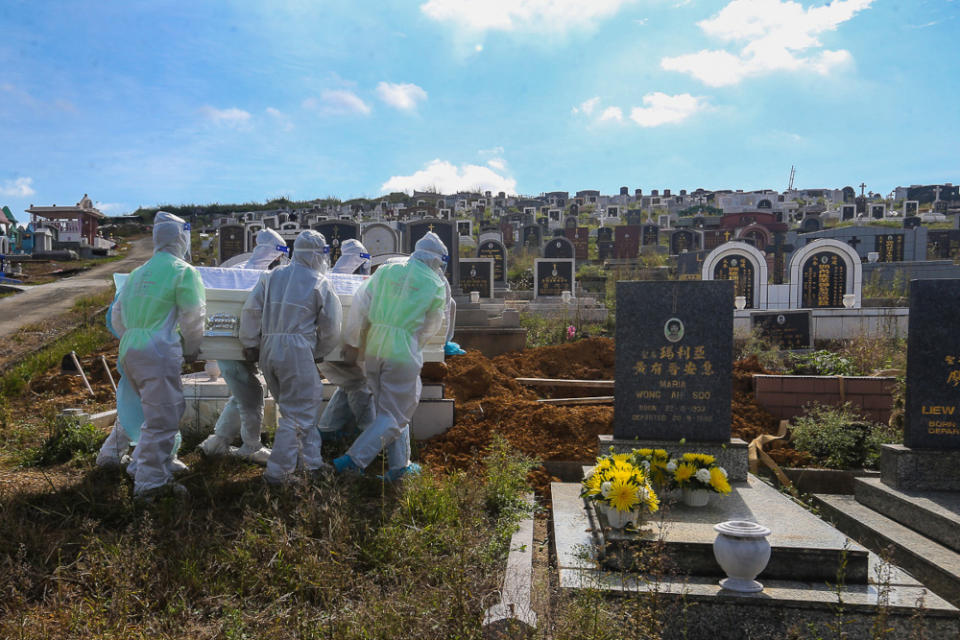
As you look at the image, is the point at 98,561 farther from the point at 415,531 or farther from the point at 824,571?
the point at 824,571

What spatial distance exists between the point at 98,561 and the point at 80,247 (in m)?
37.9

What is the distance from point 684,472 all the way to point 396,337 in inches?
97.5

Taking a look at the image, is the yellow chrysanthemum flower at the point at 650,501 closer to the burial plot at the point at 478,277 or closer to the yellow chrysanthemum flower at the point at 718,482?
the yellow chrysanthemum flower at the point at 718,482

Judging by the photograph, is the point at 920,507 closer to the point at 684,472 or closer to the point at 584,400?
the point at 684,472

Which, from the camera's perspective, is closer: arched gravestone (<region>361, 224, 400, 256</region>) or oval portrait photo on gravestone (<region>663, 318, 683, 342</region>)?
oval portrait photo on gravestone (<region>663, 318, 683, 342</region>)

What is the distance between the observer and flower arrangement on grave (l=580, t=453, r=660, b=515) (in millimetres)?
3928

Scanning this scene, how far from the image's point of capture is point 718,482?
460 centimetres

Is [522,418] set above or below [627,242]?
below

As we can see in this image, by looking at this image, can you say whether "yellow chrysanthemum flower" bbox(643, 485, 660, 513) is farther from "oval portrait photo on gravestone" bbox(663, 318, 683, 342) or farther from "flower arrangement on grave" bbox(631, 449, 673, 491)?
"oval portrait photo on gravestone" bbox(663, 318, 683, 342)

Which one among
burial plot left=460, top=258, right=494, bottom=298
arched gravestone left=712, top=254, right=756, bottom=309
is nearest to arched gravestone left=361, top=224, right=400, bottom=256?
burial plot left=460, top=258, right=494, bottom=298

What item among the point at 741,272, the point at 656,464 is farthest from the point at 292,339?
the point at 741,272

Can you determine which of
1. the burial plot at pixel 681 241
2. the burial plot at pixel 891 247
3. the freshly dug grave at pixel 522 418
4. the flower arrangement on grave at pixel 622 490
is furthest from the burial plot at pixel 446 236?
the burial plot at pixel 681 241

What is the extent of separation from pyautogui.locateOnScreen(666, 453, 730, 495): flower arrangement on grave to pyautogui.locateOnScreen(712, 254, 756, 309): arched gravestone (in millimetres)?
12634

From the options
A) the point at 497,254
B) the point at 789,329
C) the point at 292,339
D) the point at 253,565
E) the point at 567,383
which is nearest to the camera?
the point at 253,565
